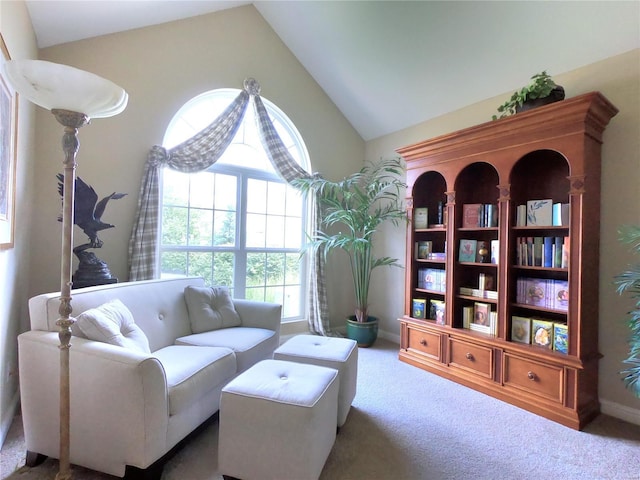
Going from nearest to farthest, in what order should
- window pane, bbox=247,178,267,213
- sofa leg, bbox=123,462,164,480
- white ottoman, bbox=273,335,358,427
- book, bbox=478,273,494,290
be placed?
sofa leg, bbox=123,462,164,480 < white ottoman, bbox=273,335,358,427 < book, bbox=478,273,494,290 < window pane, bbox=247,178,267,213

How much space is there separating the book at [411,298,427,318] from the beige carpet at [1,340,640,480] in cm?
85

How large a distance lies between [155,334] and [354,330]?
2.07m

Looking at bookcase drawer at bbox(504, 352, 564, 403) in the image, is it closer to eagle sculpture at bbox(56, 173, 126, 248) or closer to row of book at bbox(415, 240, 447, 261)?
row of book at bbox(415, 240, 447, 261)

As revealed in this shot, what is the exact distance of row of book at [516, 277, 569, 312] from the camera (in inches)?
90.0

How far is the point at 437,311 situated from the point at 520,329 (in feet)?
2.44

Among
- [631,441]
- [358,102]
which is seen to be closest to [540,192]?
[631,441]

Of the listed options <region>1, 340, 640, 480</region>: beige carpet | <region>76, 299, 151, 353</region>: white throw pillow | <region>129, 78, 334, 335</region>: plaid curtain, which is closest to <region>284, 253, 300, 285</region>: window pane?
<region>129, 78, 334, 335</region>: plaid curtain

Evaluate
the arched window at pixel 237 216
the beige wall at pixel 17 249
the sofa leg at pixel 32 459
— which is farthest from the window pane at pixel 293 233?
the sofa leg at pixel 32 459

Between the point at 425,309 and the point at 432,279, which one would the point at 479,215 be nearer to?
the point at 432,279

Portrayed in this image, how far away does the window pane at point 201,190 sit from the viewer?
129 inches

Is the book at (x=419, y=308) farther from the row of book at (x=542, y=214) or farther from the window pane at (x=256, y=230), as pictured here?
the window pane at (x=256, y=230)

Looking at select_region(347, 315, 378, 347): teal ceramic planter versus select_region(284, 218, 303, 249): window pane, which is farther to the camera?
select_region(284, 218, 303, 249): window pane

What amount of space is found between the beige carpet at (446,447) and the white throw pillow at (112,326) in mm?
621

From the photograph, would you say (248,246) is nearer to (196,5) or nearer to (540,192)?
(196,5)
